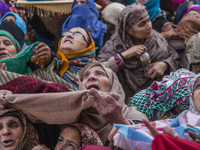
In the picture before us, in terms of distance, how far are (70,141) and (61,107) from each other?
246 millimetres

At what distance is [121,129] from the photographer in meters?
2.05

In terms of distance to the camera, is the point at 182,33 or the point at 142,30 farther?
Answer: the point at 182,33

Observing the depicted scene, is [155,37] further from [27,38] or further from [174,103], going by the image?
[27,38]

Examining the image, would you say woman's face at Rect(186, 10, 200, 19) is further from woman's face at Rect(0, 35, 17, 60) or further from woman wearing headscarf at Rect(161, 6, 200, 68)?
woman's face at Rect(0, 35, 17, 60)

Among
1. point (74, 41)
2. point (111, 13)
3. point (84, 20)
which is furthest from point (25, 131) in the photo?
point (111, 13)

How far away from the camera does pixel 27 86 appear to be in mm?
2715

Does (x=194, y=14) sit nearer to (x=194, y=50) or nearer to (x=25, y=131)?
(x=194, y=50)

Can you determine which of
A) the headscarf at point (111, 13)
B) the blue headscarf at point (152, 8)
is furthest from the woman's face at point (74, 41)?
the blue headscarf at point (152, 8)

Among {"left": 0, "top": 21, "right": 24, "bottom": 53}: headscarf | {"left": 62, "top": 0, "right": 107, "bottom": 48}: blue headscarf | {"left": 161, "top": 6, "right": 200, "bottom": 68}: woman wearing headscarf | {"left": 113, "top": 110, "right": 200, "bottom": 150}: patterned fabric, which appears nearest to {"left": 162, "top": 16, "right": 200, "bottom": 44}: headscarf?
{"left": 161, "top": 6, "right": 200, "bottom": 68}: woman wearing headscarf

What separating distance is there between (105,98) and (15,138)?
2.31 ft

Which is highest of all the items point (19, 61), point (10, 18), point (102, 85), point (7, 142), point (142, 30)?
point (10, 18)

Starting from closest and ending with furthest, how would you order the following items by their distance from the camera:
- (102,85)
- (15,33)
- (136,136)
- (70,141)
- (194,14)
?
(136,136), (70,141), (102,85), (15,33), (194,14)

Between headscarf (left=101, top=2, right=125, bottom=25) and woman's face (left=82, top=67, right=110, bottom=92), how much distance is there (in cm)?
201

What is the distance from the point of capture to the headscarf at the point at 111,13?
496cm
